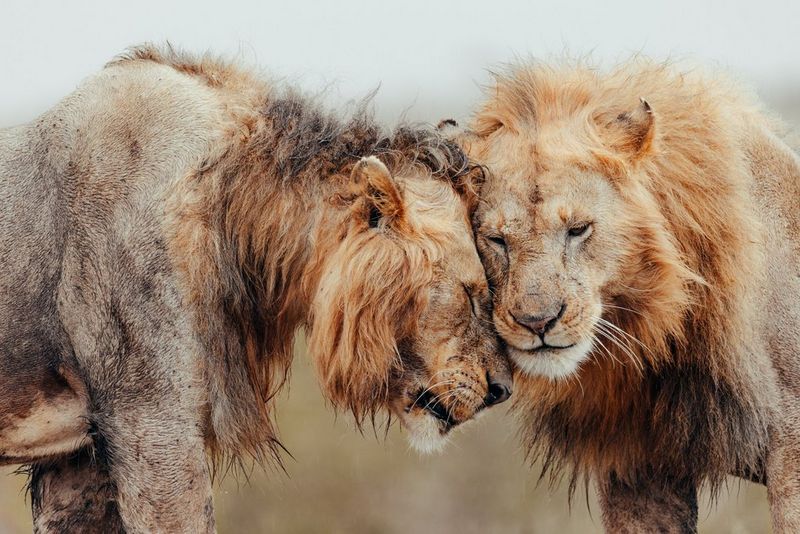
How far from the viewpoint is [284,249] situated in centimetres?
452

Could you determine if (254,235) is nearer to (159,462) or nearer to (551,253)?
(159,462)

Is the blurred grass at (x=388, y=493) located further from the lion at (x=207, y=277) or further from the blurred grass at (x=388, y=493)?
the lion at (x=207, y=277)

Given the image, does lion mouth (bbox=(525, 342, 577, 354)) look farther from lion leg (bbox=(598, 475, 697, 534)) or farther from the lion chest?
the lion chest

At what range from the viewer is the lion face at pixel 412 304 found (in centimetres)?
432

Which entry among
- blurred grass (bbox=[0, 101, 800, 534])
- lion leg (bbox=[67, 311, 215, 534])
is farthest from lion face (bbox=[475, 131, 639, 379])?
blurred grass (bbox=[0, 101, 800, 534])

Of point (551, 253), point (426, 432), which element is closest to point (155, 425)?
point (426, 432)

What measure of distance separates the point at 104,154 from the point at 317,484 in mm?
6100

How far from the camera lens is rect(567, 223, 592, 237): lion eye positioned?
171 inches

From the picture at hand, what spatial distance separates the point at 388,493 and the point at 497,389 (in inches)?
237

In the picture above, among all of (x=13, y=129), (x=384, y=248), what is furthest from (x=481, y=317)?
(x=13, y=129)

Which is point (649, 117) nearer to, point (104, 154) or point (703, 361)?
point (703, 361)

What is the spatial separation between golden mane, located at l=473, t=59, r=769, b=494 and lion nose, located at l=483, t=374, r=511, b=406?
281 millimetres

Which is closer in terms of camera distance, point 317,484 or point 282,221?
point 282,221

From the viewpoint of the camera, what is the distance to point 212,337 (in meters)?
4.32
